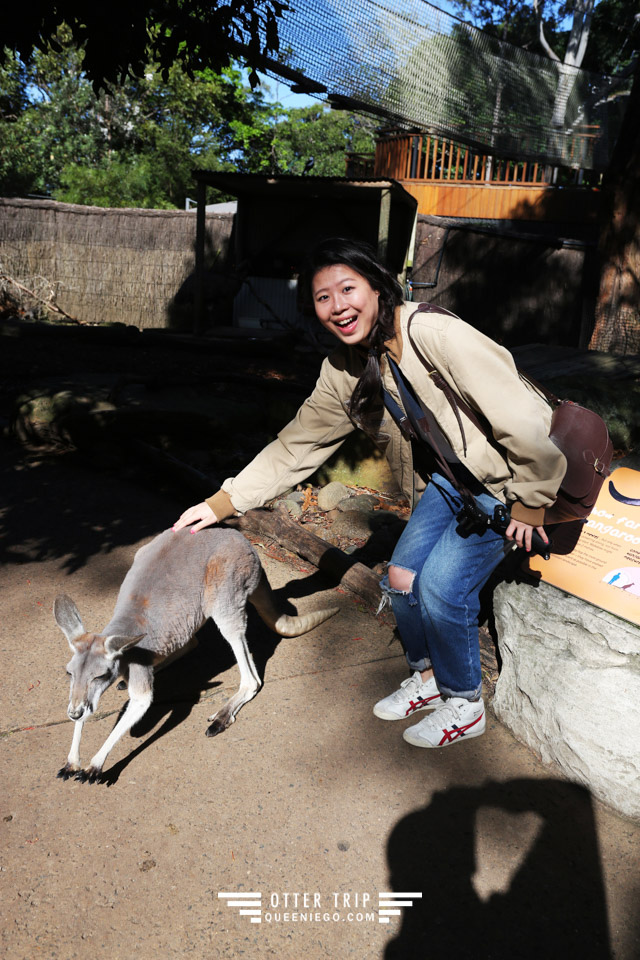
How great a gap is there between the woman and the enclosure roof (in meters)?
7.44

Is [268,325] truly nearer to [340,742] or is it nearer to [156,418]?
[156,418]

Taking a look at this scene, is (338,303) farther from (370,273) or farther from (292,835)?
(292,835)

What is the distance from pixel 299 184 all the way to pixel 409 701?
8656mm

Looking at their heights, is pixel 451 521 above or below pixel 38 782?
above

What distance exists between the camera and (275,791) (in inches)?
94.0

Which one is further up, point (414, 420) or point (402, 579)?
point (414, 420)

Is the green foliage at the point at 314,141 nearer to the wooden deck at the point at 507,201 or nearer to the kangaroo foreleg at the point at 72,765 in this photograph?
the wooden deck at the point at 507,201

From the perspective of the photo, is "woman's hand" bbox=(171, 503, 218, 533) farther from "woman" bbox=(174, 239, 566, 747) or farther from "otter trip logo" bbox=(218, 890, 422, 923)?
"otter trip logo" bbox=(218, 890, 422, 923)

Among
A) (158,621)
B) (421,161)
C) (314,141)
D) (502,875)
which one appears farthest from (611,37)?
(502,875)

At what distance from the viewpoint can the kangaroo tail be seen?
2.98 meters

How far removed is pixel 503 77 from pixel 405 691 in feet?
19.7

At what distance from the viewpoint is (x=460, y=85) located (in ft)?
20.9

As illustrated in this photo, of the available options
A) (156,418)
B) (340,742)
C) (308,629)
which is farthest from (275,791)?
(156,418)

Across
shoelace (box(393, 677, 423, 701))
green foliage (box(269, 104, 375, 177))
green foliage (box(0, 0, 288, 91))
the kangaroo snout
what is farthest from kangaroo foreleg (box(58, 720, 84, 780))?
green foliage (box(269, 104, 375, 177))
